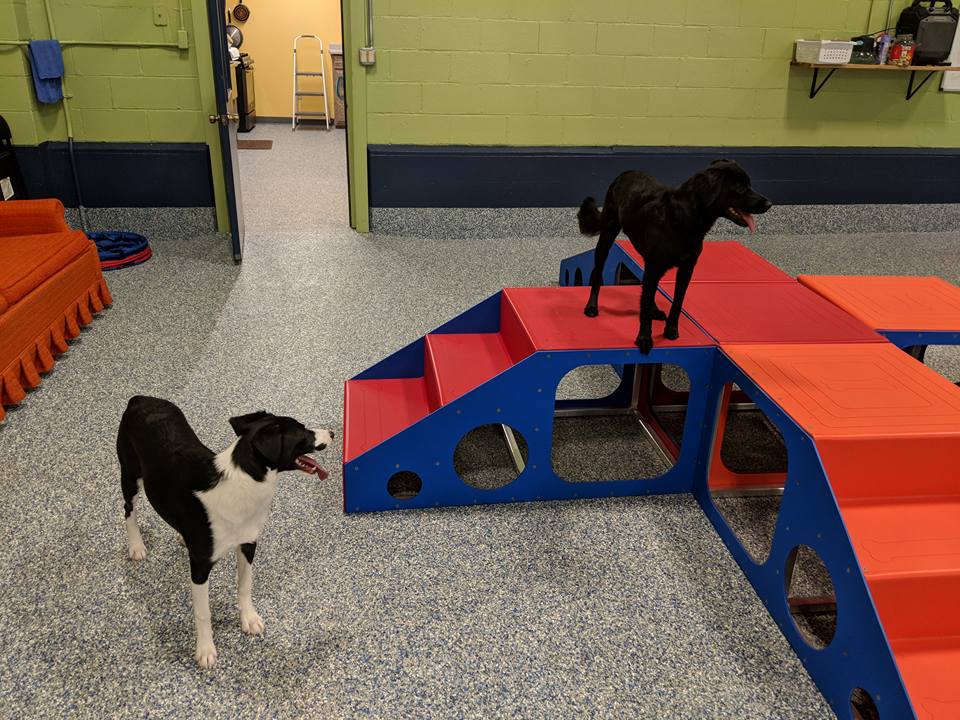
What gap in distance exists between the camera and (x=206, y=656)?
1724 mm

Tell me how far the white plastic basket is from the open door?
3739 millimetres

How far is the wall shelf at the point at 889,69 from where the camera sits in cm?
504

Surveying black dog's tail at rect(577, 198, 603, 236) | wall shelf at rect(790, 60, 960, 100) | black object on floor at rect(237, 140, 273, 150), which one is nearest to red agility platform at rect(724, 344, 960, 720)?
black dog's tail at rect(577, 198, 603, 236)

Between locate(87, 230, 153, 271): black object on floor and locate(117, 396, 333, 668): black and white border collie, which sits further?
locate(87, 230, 153, 271): black object on floor

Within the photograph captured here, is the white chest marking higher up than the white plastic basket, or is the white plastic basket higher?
the white plastic basket

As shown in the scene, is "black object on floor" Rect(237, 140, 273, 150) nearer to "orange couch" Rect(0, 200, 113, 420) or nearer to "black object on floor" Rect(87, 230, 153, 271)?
"black object on floor" Rect(87, 230, 153, 271)

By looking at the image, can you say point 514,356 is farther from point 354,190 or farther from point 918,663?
point 354,190

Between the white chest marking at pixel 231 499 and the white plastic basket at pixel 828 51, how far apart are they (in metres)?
4.87

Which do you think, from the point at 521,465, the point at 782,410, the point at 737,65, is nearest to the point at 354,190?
the point at 737,65

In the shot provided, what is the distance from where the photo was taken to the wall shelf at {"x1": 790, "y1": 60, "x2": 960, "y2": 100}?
16.5 ft

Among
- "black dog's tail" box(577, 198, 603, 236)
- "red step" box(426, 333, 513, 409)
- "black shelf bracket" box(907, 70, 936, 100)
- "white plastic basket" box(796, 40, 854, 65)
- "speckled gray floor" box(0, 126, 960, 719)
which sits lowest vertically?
"speckled gray floor" box(0, 126, 960, 719)

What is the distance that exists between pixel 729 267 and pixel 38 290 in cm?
287

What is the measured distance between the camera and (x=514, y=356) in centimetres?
260

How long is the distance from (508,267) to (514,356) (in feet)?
7.07
